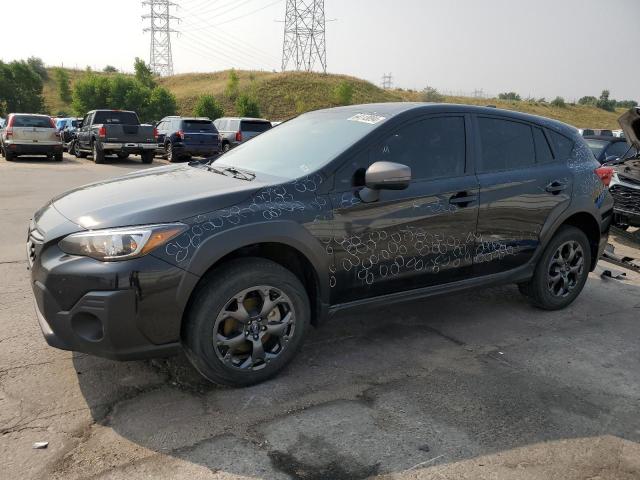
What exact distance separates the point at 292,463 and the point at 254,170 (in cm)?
199

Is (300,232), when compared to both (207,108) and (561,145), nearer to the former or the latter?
(561,145)

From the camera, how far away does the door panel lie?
4160mm

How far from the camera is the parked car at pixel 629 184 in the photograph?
757 centimetres

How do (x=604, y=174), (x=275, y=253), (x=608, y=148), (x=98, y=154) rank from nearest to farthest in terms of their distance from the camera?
(x=275, y=253)
(x=604, y=174)
(x=608, y=148)
(x=98, y=154)

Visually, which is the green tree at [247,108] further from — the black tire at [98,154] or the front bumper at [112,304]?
the front bumper at [112,304]

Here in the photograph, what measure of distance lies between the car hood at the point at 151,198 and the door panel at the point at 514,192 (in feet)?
5.86

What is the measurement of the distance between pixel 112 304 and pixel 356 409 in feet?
4.77

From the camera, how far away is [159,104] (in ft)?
176

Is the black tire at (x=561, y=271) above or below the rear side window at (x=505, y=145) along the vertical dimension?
below

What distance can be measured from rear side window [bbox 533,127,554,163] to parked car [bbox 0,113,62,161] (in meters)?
17.9

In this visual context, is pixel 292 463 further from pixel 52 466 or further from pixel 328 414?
pixel 52 466

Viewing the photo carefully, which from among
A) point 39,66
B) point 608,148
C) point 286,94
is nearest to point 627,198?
point 608,148

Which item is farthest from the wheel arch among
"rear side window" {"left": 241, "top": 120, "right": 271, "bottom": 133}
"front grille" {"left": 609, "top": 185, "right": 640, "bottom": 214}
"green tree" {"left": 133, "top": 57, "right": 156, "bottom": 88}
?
"green tree" {"left": 133, "top": 57, "right": 156, "bottom": 88}

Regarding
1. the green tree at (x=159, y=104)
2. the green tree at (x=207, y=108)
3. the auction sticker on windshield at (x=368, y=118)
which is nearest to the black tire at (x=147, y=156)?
the auction sticker on windshield at (x=368, y=118)
